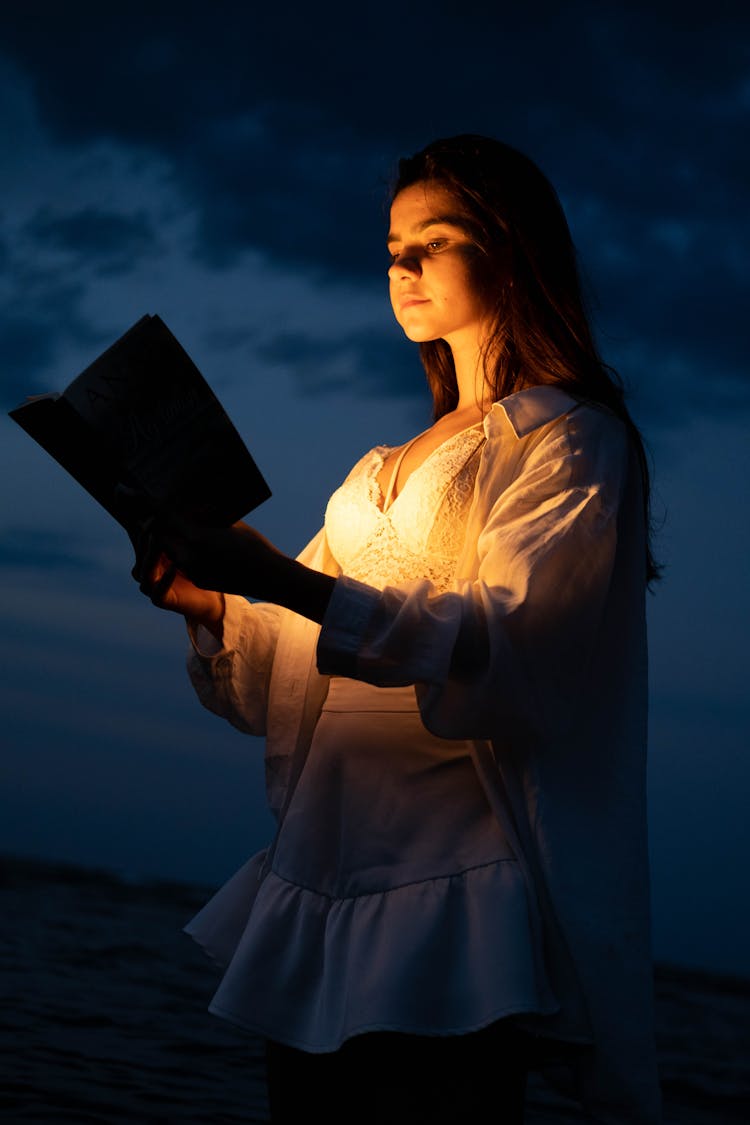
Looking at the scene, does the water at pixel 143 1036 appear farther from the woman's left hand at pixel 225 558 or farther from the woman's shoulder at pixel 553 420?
the woman's shoulder at pixel 553 420

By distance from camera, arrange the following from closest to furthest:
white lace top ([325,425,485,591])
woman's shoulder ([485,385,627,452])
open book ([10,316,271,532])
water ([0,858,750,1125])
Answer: open book ([10,316,271,532]) → woman's shoulder ([485,385,627,452]) → white lace top ([325,425,485,591]) → water ([0,858,750,1125])

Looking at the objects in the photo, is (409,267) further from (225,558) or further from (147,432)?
(225,558)

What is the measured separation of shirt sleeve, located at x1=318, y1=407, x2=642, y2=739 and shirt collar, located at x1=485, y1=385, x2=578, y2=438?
4cm

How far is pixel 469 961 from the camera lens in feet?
4.58

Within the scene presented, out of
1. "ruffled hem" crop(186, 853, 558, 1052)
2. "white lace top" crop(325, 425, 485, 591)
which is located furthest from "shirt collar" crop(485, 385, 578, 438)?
"ruffled hem" crop(186, 853, 558, 1052)

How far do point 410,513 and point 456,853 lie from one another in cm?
53

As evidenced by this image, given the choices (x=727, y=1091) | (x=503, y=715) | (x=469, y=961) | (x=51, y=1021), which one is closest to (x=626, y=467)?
(x=503, y=715)

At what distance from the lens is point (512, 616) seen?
1398mm

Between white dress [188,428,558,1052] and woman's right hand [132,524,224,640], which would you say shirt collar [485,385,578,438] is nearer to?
white dress [188,428,558,1052]

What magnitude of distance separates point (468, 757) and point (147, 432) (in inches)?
23.7

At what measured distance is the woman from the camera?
4.54 ft

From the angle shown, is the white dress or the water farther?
the water

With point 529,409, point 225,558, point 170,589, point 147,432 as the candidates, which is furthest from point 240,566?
point 529,409

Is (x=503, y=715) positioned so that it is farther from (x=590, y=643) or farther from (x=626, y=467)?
(x=626, y=467)
